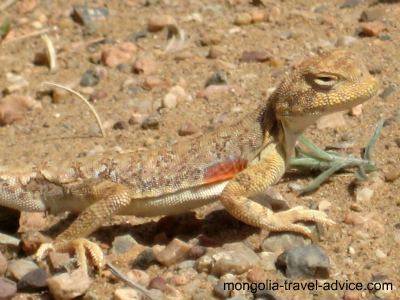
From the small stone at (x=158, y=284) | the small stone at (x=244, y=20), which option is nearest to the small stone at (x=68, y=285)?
the small stone at (x=158, y=284)

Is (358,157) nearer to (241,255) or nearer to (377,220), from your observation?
(377,220)

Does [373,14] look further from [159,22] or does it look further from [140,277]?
[140,277]

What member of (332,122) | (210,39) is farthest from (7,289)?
(210,39)

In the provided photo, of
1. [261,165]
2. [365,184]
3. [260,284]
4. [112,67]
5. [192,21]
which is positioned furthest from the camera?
[192,21]

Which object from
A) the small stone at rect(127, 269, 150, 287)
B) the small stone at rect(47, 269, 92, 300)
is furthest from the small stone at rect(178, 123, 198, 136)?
the small stone at rect(47, 269, 92, 300)

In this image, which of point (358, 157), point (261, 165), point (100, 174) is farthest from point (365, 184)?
point (100, 174)

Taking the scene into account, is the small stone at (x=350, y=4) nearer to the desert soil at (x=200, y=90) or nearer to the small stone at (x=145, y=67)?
the desert soil at (x=200, y=90)
